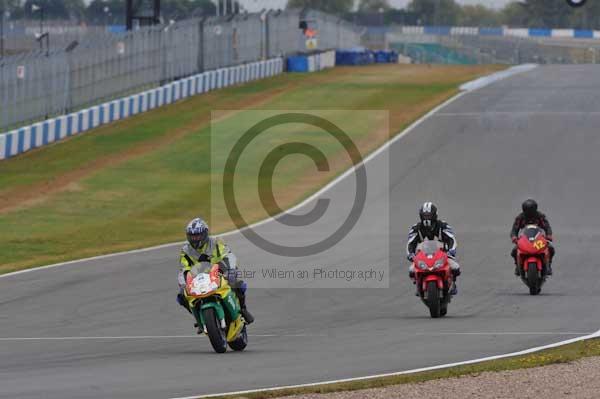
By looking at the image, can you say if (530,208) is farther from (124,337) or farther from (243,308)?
(124,337)

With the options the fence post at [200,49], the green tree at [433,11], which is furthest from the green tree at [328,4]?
the fence post at [200,49]

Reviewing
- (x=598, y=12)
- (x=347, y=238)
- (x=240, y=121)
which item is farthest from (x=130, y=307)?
(x=598, y=12)

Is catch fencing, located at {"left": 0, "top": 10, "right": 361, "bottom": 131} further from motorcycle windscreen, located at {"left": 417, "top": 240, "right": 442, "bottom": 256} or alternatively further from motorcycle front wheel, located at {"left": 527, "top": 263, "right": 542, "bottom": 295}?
motorcycle windscreen, located at {"left": 417, "top": 240, "right": 442, "bottom": 256}

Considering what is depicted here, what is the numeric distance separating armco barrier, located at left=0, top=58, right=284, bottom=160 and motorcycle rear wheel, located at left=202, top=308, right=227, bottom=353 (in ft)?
85.6

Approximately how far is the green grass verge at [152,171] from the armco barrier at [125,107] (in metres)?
0.43

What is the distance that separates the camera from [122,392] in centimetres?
1149

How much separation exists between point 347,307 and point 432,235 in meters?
1.65

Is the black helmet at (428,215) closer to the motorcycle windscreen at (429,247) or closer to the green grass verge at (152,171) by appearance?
the motorcycle windscreen at (429,247)

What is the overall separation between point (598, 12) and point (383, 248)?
148814 millimetres

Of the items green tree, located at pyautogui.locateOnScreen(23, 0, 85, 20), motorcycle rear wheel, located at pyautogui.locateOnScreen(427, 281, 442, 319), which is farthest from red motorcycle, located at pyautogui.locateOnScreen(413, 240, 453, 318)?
green tree, located at pyautogui.locateOnScreen(23, 0, 85, 20)

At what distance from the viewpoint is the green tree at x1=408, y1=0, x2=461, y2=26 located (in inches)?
6796

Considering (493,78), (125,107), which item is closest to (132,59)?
(125,107)

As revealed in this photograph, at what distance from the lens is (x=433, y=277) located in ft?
56.4

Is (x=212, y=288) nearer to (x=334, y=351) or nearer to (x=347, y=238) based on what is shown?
(x=334, y=351)
